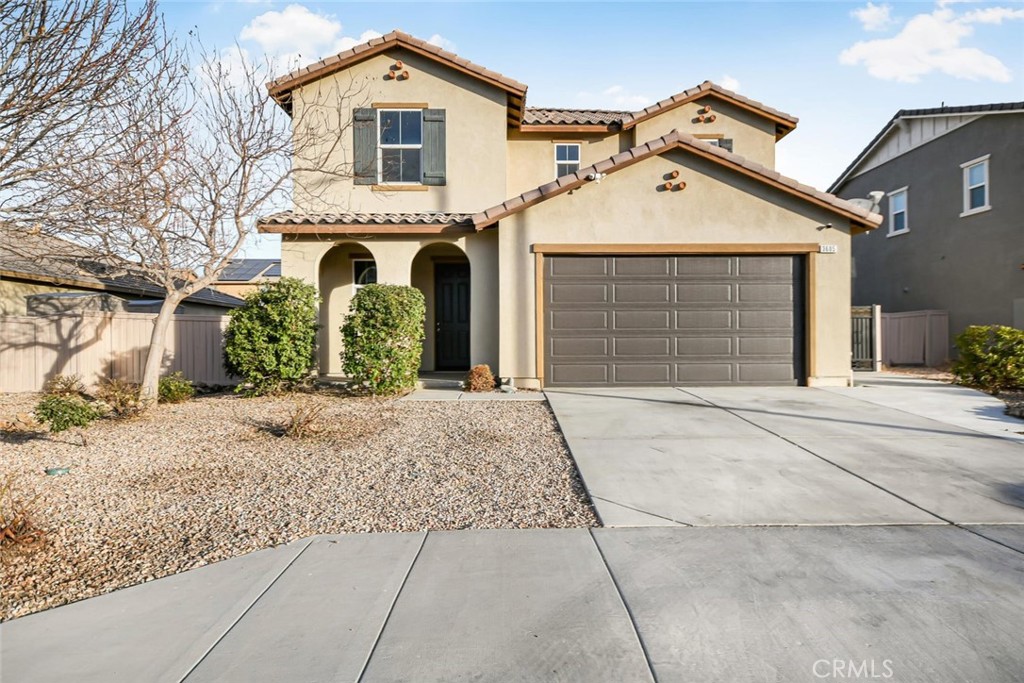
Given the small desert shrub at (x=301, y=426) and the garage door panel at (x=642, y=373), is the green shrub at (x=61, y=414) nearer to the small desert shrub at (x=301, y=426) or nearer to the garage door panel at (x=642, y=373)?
the small desert shrub at (x=301, y=426)

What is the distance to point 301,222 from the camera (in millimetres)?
11688

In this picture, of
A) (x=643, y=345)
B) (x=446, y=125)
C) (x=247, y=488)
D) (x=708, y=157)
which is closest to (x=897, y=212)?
(x=708, y=157)

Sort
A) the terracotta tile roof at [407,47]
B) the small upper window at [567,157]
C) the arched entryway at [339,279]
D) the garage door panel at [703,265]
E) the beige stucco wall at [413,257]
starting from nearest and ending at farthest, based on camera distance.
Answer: the garage door panel at [703,265] < the beige stucco wall at [413,257] < the terracotta tile roof at [407,47] < the arched entryway at [339,279] < the small upper window at [567,157]

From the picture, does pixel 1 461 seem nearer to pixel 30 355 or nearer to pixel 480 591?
pixel 480 591

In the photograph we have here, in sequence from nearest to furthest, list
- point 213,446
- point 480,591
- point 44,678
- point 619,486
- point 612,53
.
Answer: point 44,678 → point 480,591 → point 619,486 → point 213,446 → point 612,53

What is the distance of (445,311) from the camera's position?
14242 millimetres

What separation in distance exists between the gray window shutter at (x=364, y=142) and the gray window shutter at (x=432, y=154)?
A: 1143mm

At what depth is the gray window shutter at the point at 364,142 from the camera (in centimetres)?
1291

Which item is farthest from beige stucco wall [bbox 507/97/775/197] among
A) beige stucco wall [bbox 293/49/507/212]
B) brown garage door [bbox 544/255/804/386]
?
brown garage door [bbox 544/255/804/386]

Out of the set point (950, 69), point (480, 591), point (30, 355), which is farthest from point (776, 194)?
point (30, 355)

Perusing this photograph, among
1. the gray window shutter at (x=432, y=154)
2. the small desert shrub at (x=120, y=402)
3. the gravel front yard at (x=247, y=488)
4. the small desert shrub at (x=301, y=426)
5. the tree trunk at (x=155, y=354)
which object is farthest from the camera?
the gray window shutter at (x=432, y=154)

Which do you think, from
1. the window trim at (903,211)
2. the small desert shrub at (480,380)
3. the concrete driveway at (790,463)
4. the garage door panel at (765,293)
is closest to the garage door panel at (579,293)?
the small desert shrub at (480,380)

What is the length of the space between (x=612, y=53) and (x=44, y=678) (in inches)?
529

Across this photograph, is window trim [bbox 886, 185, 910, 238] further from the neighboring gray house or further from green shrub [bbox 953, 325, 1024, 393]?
green shrub [bbox 953, 325, 1024, 393]
